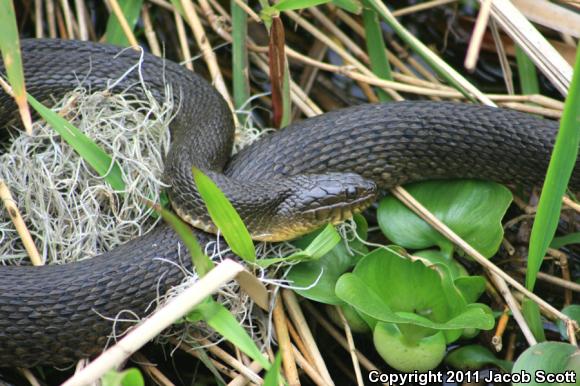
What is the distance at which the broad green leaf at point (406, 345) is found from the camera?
10.6ft

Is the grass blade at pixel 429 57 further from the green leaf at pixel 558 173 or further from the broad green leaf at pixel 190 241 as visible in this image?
the broad green leaf at pixel 190 241

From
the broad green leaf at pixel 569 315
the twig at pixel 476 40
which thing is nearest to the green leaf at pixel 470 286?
the broad green leaf at pixel 569 315

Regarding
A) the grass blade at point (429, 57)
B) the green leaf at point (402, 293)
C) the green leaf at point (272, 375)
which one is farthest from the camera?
the grass blade at point (429, 57)

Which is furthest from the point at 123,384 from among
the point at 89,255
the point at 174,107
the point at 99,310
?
the point at 174,107

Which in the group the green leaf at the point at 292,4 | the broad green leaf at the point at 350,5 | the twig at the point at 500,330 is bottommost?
the twig at the point at 500,330

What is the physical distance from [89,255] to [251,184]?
736 mm

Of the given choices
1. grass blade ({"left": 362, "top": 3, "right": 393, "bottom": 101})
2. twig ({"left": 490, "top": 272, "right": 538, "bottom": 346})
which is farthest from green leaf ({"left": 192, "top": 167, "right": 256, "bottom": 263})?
grass blade ({"left": 362, "top": 3, "right": 393, "bottom": 101})

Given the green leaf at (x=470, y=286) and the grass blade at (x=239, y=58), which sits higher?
the grass blade at (x=239, y=58)

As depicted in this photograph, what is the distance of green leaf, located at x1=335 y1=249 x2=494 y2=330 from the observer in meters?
3.11

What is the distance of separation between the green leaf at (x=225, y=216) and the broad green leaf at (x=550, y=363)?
1051 millimetres

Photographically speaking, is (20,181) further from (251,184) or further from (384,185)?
(384,185)

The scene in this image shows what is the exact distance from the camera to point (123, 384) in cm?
266

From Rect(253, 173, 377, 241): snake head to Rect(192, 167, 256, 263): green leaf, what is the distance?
0.41 meters

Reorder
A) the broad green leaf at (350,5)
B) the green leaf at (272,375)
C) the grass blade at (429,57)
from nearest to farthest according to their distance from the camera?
1. the green leaf at (272,375)
2. the grass blade at (429,57)
3. the broad green leaf at (350,5)
